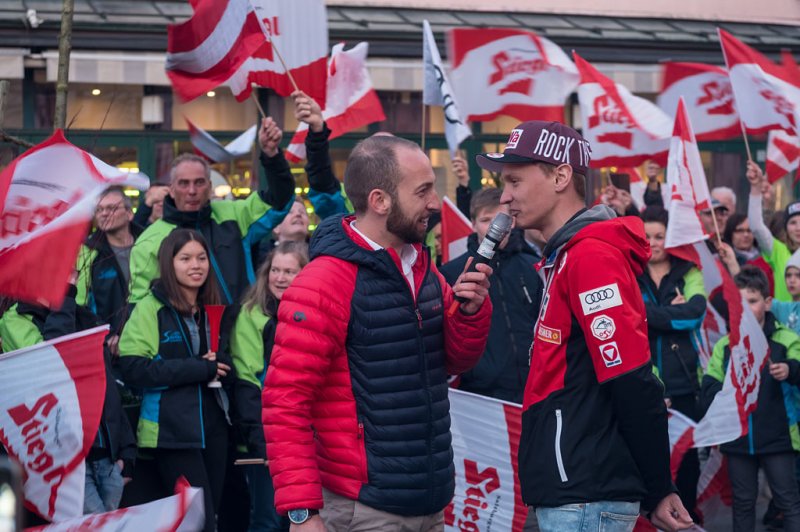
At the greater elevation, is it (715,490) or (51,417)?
(51,417)

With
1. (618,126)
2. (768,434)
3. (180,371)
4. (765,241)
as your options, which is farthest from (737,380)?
(618,126)

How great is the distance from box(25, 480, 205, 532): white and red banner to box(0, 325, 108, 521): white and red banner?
0.16 meters

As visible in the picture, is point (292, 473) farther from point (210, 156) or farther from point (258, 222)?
point (210, 156)

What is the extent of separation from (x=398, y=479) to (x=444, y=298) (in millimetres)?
766

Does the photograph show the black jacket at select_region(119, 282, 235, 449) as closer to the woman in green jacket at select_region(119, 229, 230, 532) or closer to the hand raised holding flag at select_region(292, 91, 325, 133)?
the woman in green jacket at select_region(119, 229, 230, 532)

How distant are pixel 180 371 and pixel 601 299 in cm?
333

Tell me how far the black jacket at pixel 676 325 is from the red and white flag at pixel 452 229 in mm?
1208

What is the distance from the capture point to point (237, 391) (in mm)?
6984

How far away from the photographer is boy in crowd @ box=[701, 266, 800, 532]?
24.7 feet

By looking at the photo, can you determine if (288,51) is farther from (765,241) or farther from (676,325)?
(765,241)

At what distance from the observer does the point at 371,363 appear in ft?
13.9

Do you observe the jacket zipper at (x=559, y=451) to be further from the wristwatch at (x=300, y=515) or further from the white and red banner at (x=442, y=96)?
the white and red banner at (x=442, y=96)

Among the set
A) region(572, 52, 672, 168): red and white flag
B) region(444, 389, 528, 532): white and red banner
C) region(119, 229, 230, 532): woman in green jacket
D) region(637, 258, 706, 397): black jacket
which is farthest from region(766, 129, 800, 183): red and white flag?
region(119, 229, 230, 532): woman in green jacket

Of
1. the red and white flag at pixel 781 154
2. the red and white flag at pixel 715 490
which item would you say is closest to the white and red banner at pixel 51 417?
the red and white flag at pixel 715 490
